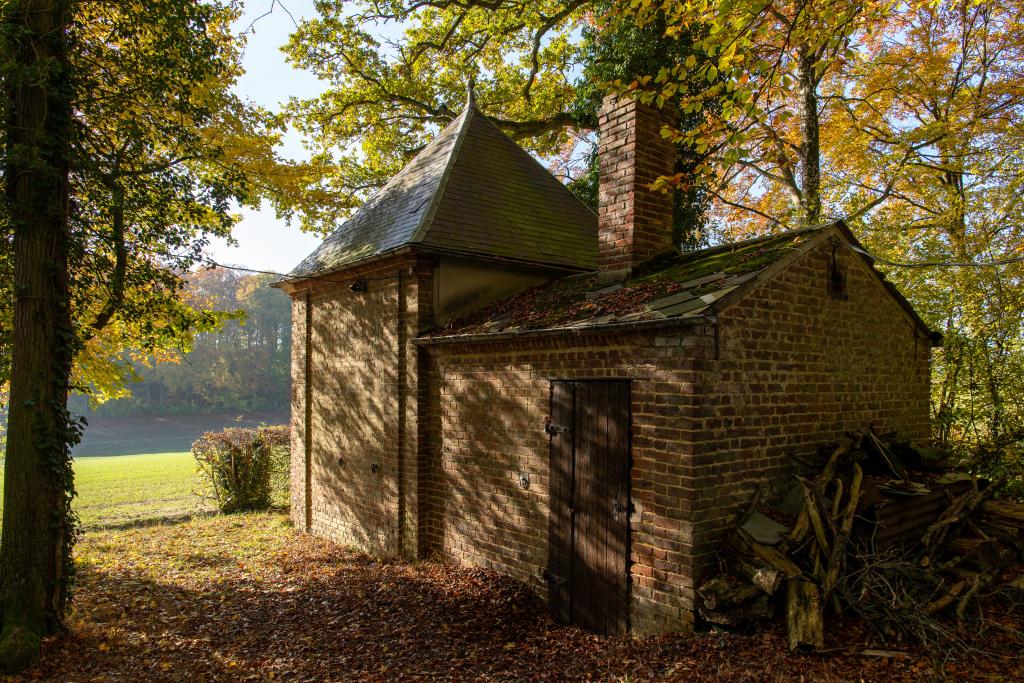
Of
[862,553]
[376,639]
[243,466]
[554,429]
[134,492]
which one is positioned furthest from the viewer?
[134,492]

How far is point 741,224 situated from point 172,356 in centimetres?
1705

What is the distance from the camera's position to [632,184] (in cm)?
749

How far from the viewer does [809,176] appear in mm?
14570

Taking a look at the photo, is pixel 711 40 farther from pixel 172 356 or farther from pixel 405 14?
pixel 172 356

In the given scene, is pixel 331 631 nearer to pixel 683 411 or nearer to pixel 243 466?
pixel 683 411

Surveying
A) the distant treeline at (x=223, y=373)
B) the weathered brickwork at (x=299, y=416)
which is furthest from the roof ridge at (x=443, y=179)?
the distant treeline at (x=223, y=373)

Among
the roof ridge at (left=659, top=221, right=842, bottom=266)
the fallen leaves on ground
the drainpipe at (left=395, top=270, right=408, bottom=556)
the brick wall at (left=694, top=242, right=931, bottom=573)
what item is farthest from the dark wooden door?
the drainpipe at (left=395, top=270, right=408, bottom=556)

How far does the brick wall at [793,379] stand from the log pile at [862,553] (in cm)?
34

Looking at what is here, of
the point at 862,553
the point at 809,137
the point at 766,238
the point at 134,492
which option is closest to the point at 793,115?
the point at 809,137

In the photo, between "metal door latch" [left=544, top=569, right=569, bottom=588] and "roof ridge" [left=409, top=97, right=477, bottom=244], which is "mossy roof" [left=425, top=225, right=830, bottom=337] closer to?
"roof ridge" [left=409, top=97, right=477, bottom=244]

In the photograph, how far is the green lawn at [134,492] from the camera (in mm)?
15391

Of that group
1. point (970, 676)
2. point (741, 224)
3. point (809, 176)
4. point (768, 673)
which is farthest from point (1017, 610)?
point (741, 224)

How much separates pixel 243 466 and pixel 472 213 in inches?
379

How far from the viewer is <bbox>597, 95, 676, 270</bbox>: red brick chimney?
7.54m
